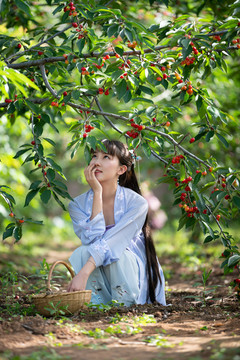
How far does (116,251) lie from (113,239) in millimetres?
84

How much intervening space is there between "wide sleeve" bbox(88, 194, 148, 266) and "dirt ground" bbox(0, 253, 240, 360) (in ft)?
1.11

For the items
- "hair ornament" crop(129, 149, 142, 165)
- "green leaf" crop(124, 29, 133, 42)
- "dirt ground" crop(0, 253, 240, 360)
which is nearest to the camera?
"dirt ground" crop(0, 253, 240, 360)

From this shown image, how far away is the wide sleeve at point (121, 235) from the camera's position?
118 inches

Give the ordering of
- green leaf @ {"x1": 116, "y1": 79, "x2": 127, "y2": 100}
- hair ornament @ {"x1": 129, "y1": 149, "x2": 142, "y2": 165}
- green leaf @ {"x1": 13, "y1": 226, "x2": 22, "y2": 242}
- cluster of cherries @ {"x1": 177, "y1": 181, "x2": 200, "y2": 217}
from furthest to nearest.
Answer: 1. hair ornament @ {"x1": 129, "y1": 149, "x2": 142, "y2": 165}
2. cluster of cherries @ {"x1": 177, "y1": 181, "x2": 200, "y2": 217}
3. green leaf @ {"x1": 13, "y1": 226, "x2": 22, "y2": 242}
4. green leaf @ {"x1": 116, "y1": 79, "x2": 127, "y2": 100}

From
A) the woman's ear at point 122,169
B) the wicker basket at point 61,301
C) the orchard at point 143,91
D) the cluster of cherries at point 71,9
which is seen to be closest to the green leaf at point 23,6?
the orchard at point 143,91

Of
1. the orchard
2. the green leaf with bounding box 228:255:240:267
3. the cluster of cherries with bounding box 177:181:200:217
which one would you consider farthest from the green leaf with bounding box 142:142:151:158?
the green leaf with bounding box 228:255:240:267

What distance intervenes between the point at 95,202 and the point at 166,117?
757 mm

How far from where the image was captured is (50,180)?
2.92m

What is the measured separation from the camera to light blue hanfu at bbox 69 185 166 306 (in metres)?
3.06

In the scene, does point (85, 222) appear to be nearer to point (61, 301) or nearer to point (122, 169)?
point (122, 169)

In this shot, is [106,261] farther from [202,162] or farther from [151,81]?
[151,81]

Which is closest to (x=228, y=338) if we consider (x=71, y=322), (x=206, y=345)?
(x=206, y=345)

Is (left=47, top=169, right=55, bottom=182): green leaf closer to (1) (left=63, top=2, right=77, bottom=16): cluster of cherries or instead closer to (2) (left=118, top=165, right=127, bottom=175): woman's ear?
(2) (left=118, top=165, right=127, bottom=175): woman's ear

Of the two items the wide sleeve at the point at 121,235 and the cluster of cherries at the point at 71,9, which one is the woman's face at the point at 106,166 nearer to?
the wide sleeve at the point at 121,235
